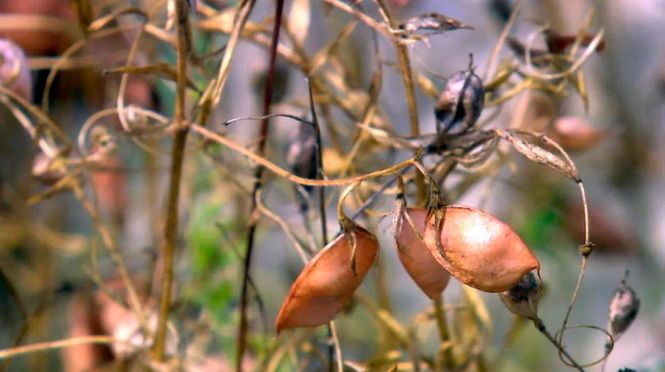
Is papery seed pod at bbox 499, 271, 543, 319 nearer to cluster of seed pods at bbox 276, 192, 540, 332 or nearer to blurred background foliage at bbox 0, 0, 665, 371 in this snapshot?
cluster of seed pods at bbox 276, 192, 540, 332

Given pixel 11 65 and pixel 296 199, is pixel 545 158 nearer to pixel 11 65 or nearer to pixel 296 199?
pixel 296 199

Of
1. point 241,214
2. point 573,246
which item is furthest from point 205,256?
point 573,246

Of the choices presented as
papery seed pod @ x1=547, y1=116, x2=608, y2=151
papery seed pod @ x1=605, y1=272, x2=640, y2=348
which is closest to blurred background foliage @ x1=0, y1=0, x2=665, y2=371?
papery seed pod @ x1=547, y1=116, x2=608, y2=151

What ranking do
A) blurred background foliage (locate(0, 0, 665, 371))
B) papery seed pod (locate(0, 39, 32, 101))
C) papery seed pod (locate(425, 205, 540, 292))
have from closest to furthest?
1. papery seed pod (locate(425, 205, 540, 292))
2. papery seed pod (locate(0, 39, 32, 101))
3. blurred background foliage (locate(0, 0, 665, 371))

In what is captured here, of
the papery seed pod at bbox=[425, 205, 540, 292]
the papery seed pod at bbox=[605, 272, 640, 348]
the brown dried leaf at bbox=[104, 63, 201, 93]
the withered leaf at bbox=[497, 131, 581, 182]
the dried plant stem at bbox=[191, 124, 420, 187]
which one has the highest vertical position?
the brown dried leaf at bbox=[104, 63, 201, 93]

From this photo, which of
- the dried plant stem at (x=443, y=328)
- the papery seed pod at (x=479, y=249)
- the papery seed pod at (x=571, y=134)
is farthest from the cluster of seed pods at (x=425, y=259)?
the papery seed pod at (x=571, y=134)

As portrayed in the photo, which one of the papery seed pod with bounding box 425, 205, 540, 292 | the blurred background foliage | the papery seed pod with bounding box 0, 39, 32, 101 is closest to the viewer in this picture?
the papery seed pod with bounding box 425, 205, 540, 292

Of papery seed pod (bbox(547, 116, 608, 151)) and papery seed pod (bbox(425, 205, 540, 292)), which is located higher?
papery seed pod (bbox(425, 205, 540, 292))

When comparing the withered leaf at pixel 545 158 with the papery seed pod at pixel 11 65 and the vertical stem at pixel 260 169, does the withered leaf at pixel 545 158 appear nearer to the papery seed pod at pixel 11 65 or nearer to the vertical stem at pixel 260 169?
the vertical stem at pixel 260 169
